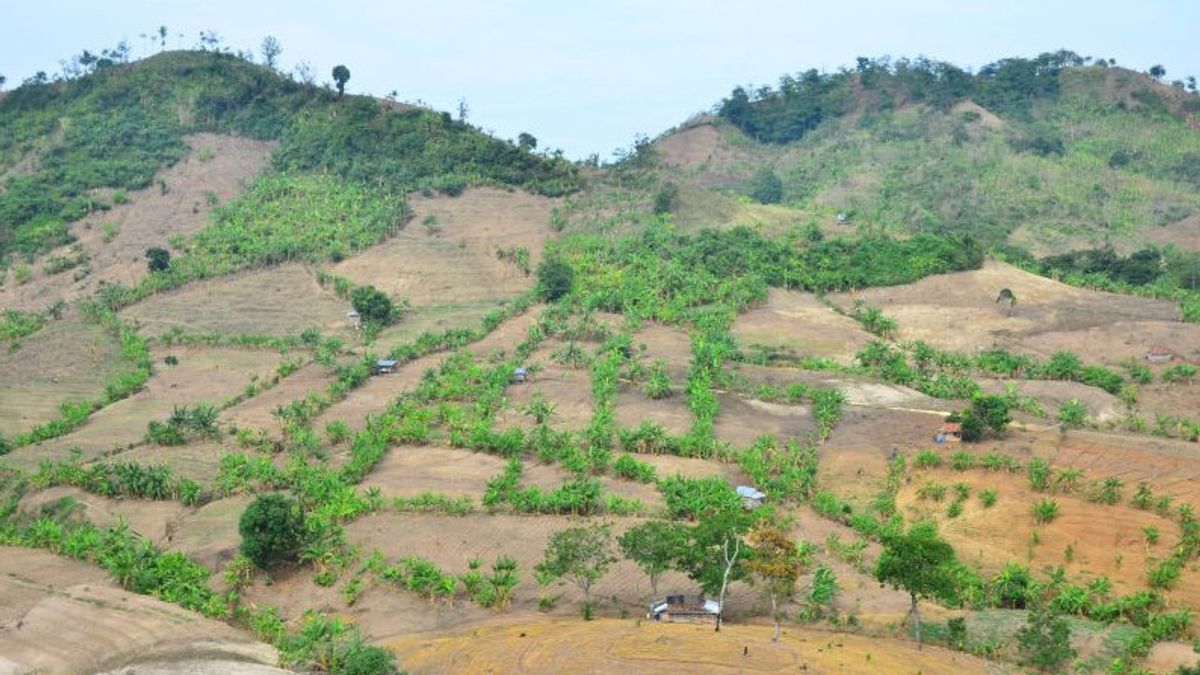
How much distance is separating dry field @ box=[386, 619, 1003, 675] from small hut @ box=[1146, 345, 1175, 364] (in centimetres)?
3157

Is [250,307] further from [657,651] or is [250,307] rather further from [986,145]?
[986,145]

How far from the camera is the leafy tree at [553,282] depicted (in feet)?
239

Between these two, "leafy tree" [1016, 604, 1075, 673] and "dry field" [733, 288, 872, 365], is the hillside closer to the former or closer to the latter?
"leafy tree" [1016, 604, 1075, 673]

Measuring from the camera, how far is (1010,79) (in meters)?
132

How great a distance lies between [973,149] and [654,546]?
90.0 metres

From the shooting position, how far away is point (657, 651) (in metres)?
31.8

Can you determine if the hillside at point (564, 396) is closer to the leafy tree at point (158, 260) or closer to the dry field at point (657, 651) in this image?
the dry field at point (657, 651)

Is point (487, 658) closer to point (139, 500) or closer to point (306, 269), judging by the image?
point (139, 500)

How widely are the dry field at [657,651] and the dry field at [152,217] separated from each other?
53759mm

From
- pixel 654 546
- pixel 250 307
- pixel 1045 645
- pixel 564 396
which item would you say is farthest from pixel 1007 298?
pixel 250 307

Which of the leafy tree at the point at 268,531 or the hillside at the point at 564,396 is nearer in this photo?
the hillside at the point at 564,396

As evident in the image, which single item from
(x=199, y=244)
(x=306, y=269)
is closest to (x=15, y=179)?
(x=199, y=244)

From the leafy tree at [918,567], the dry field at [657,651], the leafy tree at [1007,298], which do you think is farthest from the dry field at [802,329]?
the dry field at [657,651]

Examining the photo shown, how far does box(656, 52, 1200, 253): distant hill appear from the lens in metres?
100
